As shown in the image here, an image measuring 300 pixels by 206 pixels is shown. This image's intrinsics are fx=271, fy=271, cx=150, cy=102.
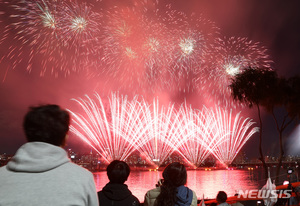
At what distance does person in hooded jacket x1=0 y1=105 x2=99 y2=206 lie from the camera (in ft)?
5.75

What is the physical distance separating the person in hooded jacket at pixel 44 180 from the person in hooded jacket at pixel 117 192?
6.82ft

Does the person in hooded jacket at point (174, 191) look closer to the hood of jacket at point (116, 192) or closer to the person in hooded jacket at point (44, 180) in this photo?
the hood of jacket at point (116, 192)

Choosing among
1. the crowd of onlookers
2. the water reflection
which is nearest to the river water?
the water reflection

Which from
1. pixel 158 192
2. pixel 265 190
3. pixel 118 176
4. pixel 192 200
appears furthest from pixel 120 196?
pixel 265 190

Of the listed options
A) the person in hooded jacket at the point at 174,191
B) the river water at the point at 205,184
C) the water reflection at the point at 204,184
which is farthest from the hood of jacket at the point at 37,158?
the water reflection at the point at 204,184

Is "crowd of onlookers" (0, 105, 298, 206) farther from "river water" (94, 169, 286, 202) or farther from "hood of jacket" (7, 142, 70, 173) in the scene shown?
"river water" (94, 169, 286, 202)

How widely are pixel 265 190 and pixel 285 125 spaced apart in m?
19.4

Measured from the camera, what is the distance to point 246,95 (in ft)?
82.7

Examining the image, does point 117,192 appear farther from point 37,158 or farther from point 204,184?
point 204,184

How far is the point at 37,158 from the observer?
180 cm

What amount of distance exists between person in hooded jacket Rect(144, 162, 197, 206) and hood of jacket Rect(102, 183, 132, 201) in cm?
47

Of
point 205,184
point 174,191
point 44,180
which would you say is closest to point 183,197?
point 174,191

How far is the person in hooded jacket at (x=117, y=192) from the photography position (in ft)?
12.7

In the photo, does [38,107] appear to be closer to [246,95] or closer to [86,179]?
[86,179]
